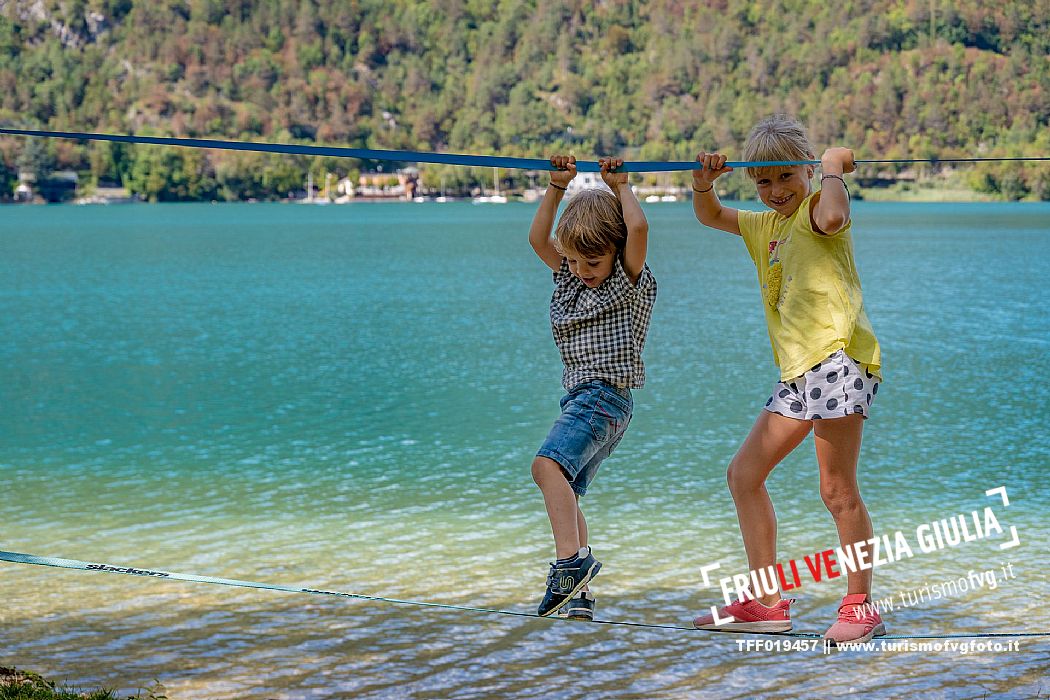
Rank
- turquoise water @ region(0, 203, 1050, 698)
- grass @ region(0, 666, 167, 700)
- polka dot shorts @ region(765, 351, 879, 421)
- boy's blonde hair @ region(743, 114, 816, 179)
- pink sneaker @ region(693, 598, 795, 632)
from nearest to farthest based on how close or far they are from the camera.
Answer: polka dot shorts @ region(765, 351, 879, 421) → boy's blonde hair @ region(743, 114, 816, 179) → pink sneaker @ region(693, 598, 795, 632) → grass @ region(0, 666, 167, 700) → turquoise water @ region(0, 203, 1050, 698)

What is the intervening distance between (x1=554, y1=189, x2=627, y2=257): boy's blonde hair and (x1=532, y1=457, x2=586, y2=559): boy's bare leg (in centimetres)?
70

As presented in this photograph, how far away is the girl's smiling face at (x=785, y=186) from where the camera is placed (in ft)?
13.8

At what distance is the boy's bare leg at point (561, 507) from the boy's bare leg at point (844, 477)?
2.61ft

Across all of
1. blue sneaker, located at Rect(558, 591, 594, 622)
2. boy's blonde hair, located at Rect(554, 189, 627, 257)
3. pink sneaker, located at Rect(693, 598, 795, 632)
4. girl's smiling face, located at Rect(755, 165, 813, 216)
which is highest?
girl's smiling face, located at Rect(755, 165, 813, 216)

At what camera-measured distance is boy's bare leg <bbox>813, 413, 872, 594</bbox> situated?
411cm

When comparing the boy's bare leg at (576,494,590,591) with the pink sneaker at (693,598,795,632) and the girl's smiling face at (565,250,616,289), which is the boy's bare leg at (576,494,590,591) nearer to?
the pink sneaker at (693,598,795,632)

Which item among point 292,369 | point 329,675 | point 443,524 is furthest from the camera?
point 292,369

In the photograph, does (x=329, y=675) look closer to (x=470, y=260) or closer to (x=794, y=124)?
(x=794, y=124)

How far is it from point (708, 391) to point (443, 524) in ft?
29.3

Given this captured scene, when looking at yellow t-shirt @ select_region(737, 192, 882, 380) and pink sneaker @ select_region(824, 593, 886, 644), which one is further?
pink sneaker @ select_region(824, 593, 886, 644)

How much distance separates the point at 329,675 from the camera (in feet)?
21.1

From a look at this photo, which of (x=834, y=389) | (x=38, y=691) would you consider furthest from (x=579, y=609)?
(x=38, y=691)

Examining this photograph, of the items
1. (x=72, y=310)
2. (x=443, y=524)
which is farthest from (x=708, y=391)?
(x=72, y=310)

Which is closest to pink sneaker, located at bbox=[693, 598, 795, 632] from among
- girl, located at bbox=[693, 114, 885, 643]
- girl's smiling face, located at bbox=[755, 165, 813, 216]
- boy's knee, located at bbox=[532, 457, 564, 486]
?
girl, located at bbox=[693, 114, 885, 643]
